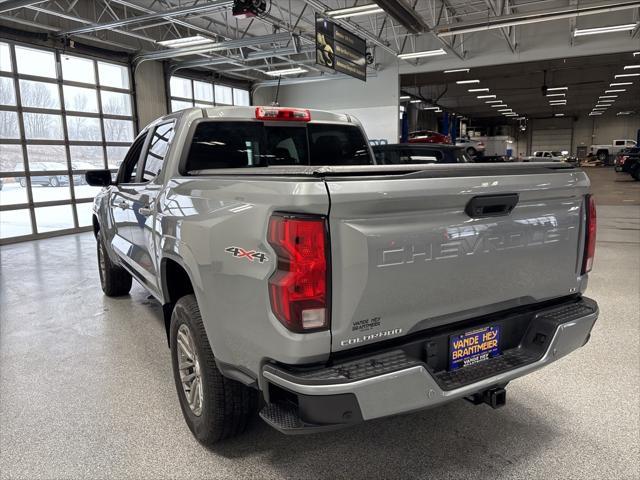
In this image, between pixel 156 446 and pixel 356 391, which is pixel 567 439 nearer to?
pixel 356 391

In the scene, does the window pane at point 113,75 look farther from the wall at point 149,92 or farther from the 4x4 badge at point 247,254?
the 4x4 badge at point 247,254

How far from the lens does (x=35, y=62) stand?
10758 mm

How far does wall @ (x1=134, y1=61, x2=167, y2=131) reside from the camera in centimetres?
1318

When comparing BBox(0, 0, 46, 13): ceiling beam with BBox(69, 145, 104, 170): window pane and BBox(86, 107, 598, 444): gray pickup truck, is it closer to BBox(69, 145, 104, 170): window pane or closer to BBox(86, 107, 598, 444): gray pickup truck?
BBox(69, 145, 104, 170): window pane

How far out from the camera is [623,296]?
197 inches

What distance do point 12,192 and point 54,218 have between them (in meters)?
1.26

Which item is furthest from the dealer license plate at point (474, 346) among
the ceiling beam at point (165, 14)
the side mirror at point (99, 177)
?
the ceiling beam at point (165, 14)

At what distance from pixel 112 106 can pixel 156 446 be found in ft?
39.6

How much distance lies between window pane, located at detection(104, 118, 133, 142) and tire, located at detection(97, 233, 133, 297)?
8.39 m

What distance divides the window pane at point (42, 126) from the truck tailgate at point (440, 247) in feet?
37.5

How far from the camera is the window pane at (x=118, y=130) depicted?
12508 mm

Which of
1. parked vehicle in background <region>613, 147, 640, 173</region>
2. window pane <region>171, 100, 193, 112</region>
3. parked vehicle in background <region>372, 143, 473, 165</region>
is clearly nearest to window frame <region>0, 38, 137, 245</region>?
window pane <region>171, 100, 193, 112</region>

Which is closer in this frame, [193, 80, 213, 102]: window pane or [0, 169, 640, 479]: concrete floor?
[0, 169, 640, 479]: concrete floor

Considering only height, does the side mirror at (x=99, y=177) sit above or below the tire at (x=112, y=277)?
above
